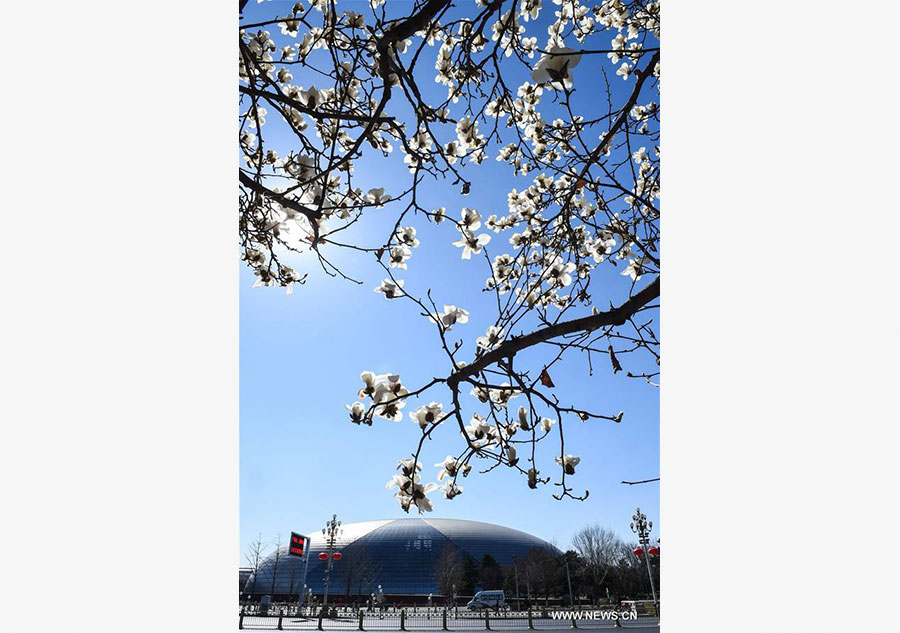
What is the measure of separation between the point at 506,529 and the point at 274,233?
147 feet

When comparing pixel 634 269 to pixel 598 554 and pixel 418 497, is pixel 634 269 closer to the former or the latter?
pixel 418 497

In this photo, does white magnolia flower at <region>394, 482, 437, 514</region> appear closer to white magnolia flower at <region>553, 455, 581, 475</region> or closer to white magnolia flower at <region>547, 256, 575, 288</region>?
white magnolia flower at <region>553, 455, 581, 475</region>

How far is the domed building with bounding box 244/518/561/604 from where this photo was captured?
32969mm

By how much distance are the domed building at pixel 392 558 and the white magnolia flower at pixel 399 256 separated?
3356 centimetres

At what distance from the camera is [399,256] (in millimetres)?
1936

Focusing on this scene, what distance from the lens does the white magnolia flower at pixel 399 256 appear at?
1.92 m

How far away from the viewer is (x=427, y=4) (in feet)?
4.14

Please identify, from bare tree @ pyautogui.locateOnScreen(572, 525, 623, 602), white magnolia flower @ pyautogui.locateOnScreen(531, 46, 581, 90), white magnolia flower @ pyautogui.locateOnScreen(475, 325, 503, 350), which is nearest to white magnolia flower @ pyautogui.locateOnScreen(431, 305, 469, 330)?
white magnolia flower @ pyautogui.locateOnScreen(475, 325, 503, 350)

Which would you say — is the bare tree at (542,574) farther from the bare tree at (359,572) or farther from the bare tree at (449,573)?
the bare tree at (359,572)

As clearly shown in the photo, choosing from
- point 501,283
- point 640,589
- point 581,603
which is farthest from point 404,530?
point 501,283

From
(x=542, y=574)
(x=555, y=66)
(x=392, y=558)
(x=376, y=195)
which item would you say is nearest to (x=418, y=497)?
(x=376, y=195)

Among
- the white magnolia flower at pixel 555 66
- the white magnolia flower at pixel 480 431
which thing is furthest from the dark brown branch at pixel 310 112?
the white magnolia flower at pixel 480 431

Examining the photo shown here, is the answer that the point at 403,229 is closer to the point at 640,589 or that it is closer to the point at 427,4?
the point at 427,4

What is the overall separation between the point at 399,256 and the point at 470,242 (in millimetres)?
278
